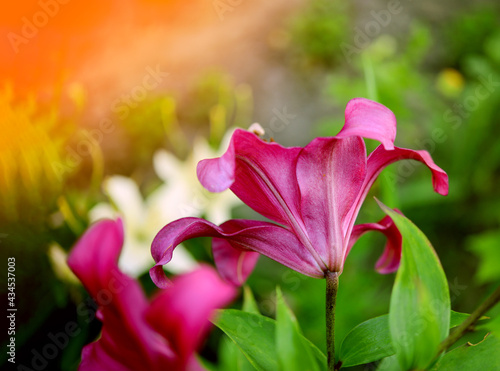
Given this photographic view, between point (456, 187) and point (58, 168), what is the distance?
1117 millimetres

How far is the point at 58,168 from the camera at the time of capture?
943 millimetres

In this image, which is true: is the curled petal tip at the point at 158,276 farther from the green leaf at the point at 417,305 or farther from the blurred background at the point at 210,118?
the blurred background at the point at 210,118

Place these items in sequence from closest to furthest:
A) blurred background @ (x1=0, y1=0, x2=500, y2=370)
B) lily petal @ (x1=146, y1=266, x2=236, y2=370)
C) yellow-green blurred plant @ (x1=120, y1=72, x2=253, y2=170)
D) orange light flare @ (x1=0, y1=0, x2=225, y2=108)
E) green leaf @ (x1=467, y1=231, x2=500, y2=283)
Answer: lily petal @ (x1=146, y1=266, x2=236, y2=370) < blurred background @ (x1=0, y1=0, x2=500, y2=370) < green leaf @ (x1=467, y1=231, x2=500, y2=283) < orange light flare @ (x1=0, y1=0, x2=225, y2=108) < yellow-green blurred plant @ (x1=120, y1=72, x2=253, y2=170)

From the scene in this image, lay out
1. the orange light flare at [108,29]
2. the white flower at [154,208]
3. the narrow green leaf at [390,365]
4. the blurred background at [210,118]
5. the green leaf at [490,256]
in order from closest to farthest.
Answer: the narrow green leaf at [390,365], the white flower at [154,208], the blurred background at [210,118], the green leaf at [490,256], the orange light flare at [108,29]

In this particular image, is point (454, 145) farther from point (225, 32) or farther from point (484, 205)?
point (225, 32)

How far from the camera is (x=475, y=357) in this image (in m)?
0.29

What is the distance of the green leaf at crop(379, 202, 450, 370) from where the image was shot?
0.26 metres

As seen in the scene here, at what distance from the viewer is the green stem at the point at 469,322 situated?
0.24 metres

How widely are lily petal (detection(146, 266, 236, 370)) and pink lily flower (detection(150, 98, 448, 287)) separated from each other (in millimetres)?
70

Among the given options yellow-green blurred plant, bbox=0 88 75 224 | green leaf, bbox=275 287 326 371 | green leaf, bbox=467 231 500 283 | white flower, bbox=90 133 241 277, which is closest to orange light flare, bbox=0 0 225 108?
yellow-green blurred plant, bbox=0 88 75 224

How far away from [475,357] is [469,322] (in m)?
0.05

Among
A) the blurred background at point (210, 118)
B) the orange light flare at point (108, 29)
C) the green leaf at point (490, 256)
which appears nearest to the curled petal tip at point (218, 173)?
the blurred background at point (210, 118)

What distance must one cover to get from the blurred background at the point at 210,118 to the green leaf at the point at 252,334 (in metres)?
0.25

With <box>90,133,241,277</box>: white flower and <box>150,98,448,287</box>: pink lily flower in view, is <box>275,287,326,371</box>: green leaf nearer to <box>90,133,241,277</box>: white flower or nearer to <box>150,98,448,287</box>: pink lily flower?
<box>150,98,448,287</box>: pink lily flower
